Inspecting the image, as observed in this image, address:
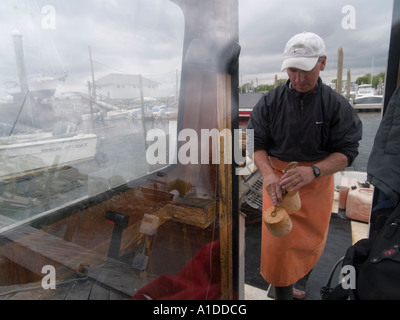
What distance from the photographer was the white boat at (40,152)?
1374mm

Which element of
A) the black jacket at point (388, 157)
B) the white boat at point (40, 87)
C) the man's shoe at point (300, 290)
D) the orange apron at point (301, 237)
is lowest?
the man's shoe at point (300, 290)

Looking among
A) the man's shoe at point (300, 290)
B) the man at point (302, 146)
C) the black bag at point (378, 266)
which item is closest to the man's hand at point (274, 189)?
the man at point (302, 146)

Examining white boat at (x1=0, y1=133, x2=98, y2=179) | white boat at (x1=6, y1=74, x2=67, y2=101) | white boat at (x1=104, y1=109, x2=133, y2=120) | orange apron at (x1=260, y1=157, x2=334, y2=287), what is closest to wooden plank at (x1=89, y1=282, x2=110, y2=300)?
white boat at (x1=0, y1=133, x2=98, y2=179)

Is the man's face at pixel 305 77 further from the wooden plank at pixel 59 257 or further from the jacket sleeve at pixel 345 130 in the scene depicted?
the wooden plank at pixel 59 257

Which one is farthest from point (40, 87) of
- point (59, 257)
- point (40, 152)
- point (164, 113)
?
point (59, 257)

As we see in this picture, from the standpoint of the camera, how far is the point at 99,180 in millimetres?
1691

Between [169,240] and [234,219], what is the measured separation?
43 centimetres

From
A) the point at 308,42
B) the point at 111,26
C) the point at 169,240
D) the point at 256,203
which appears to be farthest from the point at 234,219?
the point at 256,203

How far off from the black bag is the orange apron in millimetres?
374

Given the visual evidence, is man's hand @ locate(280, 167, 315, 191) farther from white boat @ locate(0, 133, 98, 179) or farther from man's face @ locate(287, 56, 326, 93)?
white boat @ locate(0, 133, 98, 179)

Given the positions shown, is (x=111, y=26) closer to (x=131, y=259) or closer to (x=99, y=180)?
(x=99, y=180)

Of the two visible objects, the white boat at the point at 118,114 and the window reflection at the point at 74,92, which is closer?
the window reflection at the point at 74,92

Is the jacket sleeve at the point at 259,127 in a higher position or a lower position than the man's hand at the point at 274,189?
higher

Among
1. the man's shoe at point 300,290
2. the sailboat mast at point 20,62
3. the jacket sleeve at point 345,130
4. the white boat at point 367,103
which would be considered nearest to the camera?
the sailboat mast at point 20,62
